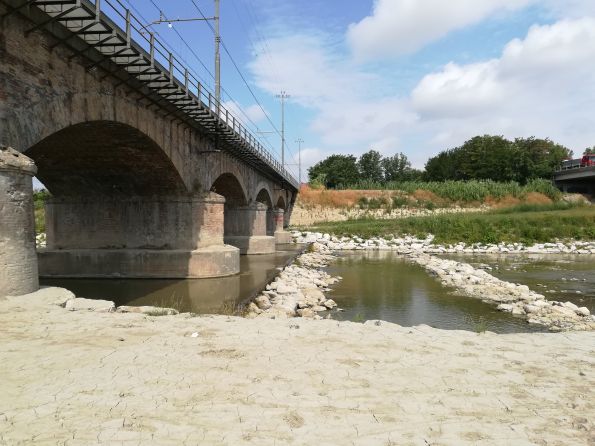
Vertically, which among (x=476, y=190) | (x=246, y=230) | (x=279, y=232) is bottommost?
(x=279, y=232)

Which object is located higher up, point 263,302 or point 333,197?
point 333,197

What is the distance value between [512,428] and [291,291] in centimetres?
1489

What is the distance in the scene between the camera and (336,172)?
10750 centimetres

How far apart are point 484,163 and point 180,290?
80441 millimetres

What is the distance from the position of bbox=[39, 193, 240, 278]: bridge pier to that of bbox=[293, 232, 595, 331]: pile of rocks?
39.0ft

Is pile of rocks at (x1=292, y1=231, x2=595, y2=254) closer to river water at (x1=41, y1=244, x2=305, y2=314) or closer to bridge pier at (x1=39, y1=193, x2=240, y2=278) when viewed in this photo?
river water at (x1=41, y1=244, x2=305, y2=314)

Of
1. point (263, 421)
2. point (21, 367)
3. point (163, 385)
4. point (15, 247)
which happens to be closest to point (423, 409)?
point (263, 421)

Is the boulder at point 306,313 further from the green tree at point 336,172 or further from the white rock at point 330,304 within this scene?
the green tree at point 336,172

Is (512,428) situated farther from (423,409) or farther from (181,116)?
(181,116)

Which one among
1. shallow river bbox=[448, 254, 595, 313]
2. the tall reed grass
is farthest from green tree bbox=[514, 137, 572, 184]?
shallow river bbox=[448, 254, 595, 313]

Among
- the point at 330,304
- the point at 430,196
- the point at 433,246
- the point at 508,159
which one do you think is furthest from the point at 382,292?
the point at 508,159

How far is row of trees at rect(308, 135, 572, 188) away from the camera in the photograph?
84.4m

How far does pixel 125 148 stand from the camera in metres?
17.5

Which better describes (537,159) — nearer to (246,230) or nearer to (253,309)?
(246,230)
